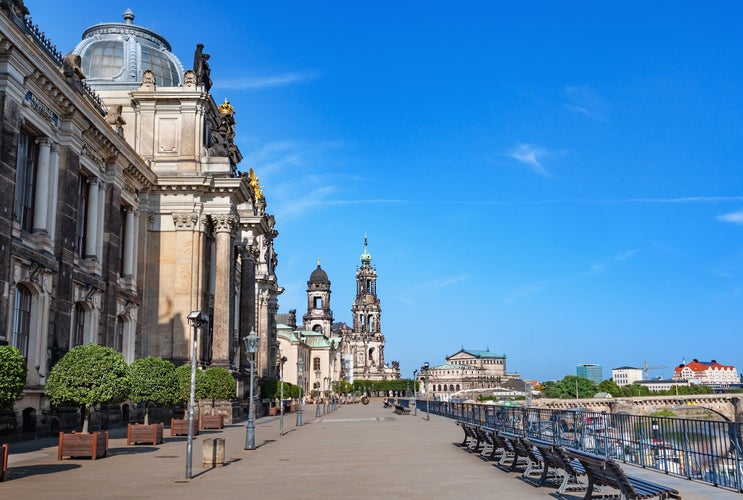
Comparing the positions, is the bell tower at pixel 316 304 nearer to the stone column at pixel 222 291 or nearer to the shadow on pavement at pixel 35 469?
the stone column at pixel 222 291

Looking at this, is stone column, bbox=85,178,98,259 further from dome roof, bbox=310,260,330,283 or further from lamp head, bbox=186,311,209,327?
dome roof, bbox=310,260,330,283

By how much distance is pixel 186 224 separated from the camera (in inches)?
1751

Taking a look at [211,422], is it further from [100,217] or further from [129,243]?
[129,243]

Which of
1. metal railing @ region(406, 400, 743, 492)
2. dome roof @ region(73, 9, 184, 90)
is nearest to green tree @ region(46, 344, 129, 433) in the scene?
metal railing @ region(406, 400, 743, 492)

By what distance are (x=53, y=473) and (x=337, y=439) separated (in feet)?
52.7

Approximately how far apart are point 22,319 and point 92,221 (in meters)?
8.73

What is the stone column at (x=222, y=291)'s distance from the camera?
4431cm

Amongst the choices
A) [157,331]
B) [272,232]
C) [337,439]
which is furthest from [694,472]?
[272,232]

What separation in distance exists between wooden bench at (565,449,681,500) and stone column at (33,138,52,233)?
932 inches

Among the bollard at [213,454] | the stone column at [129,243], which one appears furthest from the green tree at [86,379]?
the stone column at [129,243]

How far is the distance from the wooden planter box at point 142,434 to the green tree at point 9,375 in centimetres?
892

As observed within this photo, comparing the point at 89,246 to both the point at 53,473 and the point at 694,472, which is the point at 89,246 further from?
the point at 694,472

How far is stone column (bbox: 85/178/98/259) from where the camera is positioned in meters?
35.6

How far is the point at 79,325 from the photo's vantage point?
34469mm
